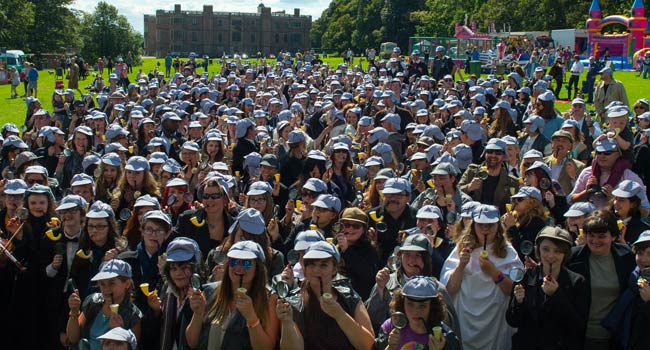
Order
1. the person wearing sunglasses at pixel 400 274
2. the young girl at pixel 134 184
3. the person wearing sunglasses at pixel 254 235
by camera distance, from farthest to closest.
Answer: the young girl at pixel 134 184
the person wearing sunglasses at pixel 254 235
the person wearing sunglasses at pixel 400 274

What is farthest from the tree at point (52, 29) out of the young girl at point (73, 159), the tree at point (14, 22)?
the young girl at point (73, 159)

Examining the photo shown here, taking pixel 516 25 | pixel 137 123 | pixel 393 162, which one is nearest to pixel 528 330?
pixel 393 162

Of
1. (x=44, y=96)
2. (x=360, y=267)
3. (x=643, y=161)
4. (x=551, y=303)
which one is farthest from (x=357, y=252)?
(x=44, y=96)

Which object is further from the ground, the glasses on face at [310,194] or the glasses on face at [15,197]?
the glasses on face at [310,194]

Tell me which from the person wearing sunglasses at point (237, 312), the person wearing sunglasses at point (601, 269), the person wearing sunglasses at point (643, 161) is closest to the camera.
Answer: the person wearing sunglasses at point (237, 312)

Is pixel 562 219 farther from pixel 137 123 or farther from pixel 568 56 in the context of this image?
pixel 568 56

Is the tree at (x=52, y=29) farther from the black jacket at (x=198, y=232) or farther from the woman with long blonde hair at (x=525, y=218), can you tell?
the woman with long blonde hair at (x=525, y=218)

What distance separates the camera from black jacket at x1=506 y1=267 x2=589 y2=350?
5812mm

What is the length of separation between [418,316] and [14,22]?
76.0 m

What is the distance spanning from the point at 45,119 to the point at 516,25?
229ft

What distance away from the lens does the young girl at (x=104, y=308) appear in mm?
5798

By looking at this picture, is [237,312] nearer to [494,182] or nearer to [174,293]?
[174,293]

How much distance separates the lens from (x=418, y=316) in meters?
5.19

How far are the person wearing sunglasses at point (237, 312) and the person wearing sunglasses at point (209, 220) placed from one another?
6.67 ft
